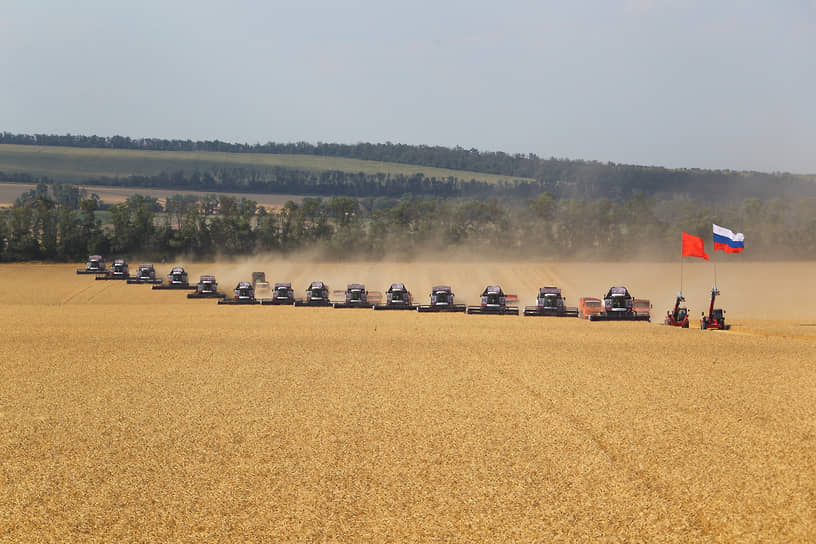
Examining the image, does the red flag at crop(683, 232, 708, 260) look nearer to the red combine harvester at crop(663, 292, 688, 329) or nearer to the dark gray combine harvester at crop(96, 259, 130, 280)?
the red combine harvester at crop(663, 292, 688, 329)

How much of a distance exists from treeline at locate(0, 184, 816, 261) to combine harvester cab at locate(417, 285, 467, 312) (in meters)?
37.7

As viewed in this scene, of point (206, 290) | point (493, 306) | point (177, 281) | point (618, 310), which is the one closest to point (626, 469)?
point (618, 310)

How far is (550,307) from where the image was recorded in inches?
1618

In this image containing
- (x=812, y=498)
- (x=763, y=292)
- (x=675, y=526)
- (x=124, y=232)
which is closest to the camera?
(x=675, y=526)

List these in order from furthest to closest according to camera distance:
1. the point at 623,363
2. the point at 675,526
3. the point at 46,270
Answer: the point at 46,270 → the point at 623,363 → the point at 675,526

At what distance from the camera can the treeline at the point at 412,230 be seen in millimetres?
77125

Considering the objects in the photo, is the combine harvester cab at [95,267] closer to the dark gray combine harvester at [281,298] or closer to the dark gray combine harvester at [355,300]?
the dark gray combine harvester at [281,298]

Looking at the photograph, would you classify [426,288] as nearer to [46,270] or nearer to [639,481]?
[46,270]

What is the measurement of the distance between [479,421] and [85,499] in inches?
366

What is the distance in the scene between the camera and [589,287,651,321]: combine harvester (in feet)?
127

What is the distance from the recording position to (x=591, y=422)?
1931 cm

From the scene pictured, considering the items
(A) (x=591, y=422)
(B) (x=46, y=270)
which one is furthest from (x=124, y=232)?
(A) (x=591, y=422)

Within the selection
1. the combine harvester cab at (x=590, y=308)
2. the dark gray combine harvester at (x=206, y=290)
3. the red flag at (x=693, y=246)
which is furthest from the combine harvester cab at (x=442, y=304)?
the dark gray combine harvester at (x=206, y=290)

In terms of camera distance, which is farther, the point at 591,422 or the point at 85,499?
the point at 591,422
